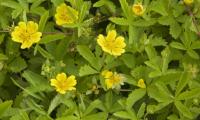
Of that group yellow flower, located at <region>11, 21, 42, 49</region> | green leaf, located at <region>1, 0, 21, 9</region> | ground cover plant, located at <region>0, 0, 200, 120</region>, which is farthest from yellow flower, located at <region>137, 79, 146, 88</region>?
green leaf, located at <region>1, 0, 21, 9</region>

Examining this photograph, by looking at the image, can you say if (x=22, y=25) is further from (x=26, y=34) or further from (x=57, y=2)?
(x=57, y=2)

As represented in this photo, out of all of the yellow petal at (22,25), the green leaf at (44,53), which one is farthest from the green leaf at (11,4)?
the green leaf at (44,53)

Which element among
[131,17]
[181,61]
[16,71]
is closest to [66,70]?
[16,71]

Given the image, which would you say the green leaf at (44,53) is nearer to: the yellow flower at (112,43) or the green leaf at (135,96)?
the yellow flower at (112,43)

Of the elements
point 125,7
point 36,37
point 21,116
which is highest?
point 125,7

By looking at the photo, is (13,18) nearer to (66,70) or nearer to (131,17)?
(66,70)

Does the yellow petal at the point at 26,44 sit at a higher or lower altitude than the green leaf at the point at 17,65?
higher

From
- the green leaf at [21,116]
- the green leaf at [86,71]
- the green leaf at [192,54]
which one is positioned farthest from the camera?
the green leaf at [192,54]

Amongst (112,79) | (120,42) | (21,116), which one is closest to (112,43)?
(120,42)
